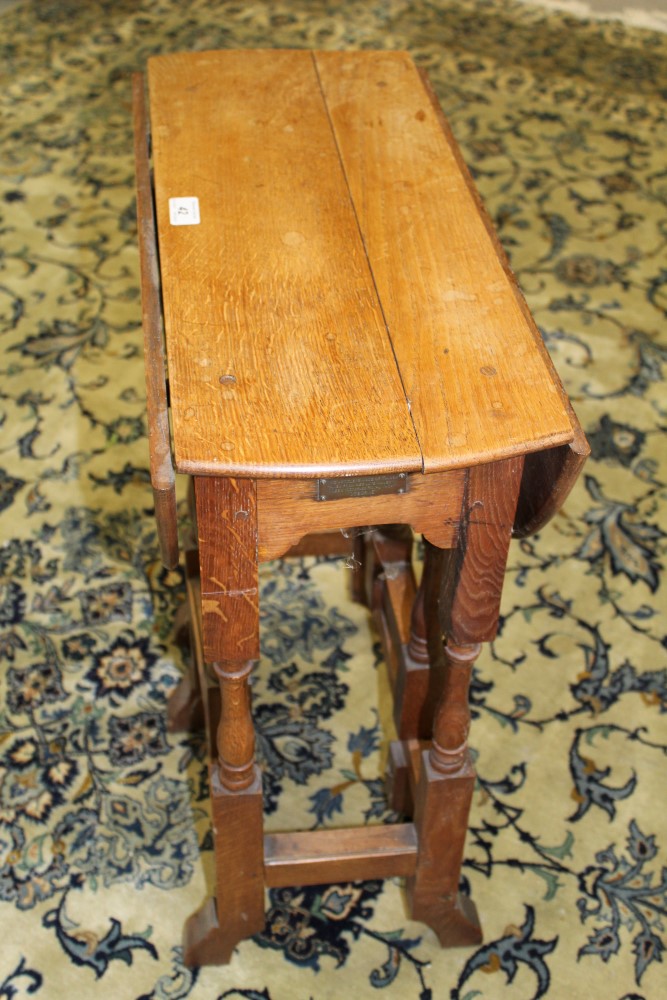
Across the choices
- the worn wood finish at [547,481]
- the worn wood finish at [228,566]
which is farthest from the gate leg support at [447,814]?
the worn wood finish at [228,566]

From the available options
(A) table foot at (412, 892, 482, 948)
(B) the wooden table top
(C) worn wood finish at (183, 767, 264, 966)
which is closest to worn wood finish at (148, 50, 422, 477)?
(B) the wooden table top

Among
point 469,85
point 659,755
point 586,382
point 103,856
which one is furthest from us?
point 469,85

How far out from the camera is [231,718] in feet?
4.69

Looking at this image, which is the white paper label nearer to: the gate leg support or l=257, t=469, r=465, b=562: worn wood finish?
l=257, t=469, r=465, b=562: worn wood finish

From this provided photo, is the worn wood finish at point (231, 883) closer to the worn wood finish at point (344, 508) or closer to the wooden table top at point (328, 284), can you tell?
the worn wood finish at point (344, 508)

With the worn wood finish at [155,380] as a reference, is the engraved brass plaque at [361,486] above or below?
below

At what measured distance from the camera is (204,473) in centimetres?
112

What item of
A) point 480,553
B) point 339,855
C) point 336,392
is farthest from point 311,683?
point 336,392

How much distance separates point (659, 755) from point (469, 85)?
2597mm

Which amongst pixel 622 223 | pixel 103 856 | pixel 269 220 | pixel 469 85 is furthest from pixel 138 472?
pixel 469 85

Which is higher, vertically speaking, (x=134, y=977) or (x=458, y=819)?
(x=458, y=819)

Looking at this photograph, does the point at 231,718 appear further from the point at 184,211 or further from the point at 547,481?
the point at 184,211

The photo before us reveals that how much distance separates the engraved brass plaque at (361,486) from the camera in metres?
1.18

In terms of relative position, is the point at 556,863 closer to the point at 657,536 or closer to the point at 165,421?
the point at 657,536
